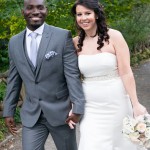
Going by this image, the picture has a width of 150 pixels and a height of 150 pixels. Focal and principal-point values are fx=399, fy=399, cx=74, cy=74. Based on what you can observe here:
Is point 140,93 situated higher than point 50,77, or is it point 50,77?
point 50,77

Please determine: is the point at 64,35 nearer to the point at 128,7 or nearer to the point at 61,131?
the point at 61,131

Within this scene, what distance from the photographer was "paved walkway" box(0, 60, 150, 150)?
251 inches

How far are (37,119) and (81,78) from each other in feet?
1.92

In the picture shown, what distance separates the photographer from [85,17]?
12.2 ft

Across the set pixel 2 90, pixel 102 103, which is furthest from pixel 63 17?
pixel 102 103

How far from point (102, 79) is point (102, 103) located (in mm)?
241

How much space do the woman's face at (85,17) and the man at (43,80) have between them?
18 cm

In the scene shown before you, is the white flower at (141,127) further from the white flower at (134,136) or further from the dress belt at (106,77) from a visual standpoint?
the dress belt at (106,77)

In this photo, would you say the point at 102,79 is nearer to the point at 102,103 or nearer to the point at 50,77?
the point at 102,103

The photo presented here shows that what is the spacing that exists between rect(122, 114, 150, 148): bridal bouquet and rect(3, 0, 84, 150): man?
460 millimetres

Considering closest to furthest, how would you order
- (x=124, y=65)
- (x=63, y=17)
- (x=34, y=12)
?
(x=34, y=12) < (x=124, y=65) < (x=63, y=17)

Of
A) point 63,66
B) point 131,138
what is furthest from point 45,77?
point 131,138

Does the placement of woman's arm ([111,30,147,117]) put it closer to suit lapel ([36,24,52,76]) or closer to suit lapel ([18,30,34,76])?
suit lapel ([36,24,52,76])

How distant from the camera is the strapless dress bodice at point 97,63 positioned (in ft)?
12.4
